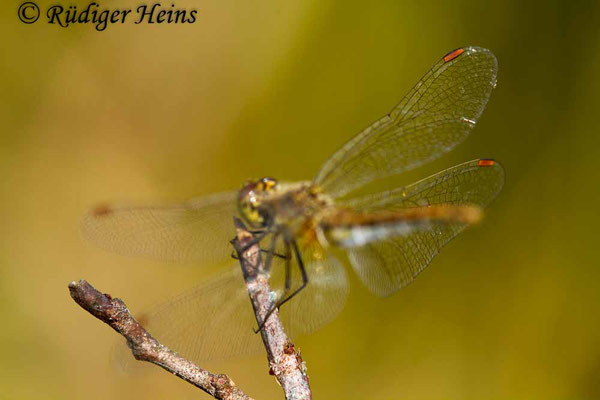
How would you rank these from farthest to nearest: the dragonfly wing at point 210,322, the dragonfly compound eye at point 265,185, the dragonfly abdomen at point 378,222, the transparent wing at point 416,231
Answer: the dragonfly wing at point 210,322 < the dragonfly compound eye at point 265,185 < the transparent wing at point 416,231 < the dragonfly abdomen at point 378,222

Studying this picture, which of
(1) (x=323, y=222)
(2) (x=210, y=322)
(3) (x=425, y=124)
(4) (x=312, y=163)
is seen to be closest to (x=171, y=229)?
(2) (x=210, y=322)

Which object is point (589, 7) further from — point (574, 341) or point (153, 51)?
point (153, 51)

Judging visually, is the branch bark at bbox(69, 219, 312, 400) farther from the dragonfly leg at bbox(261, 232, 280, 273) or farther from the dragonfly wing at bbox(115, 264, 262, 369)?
the dragonfly wing at bbox(115, 264, 262, 369)

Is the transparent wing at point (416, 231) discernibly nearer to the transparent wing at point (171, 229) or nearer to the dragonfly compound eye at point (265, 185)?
the dragonfly compound eye at point (265, 185)

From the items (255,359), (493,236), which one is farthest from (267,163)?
(493,236)

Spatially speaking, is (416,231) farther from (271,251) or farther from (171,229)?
(171,229)

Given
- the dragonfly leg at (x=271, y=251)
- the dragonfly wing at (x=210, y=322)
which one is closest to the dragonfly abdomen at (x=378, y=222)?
the dragonfly leg at (x=271, y=251)

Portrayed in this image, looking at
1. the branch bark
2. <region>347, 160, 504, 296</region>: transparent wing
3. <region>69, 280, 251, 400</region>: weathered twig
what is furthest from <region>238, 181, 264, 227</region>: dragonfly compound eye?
<region>69, 280, 251, 400</region>: weathered twig
